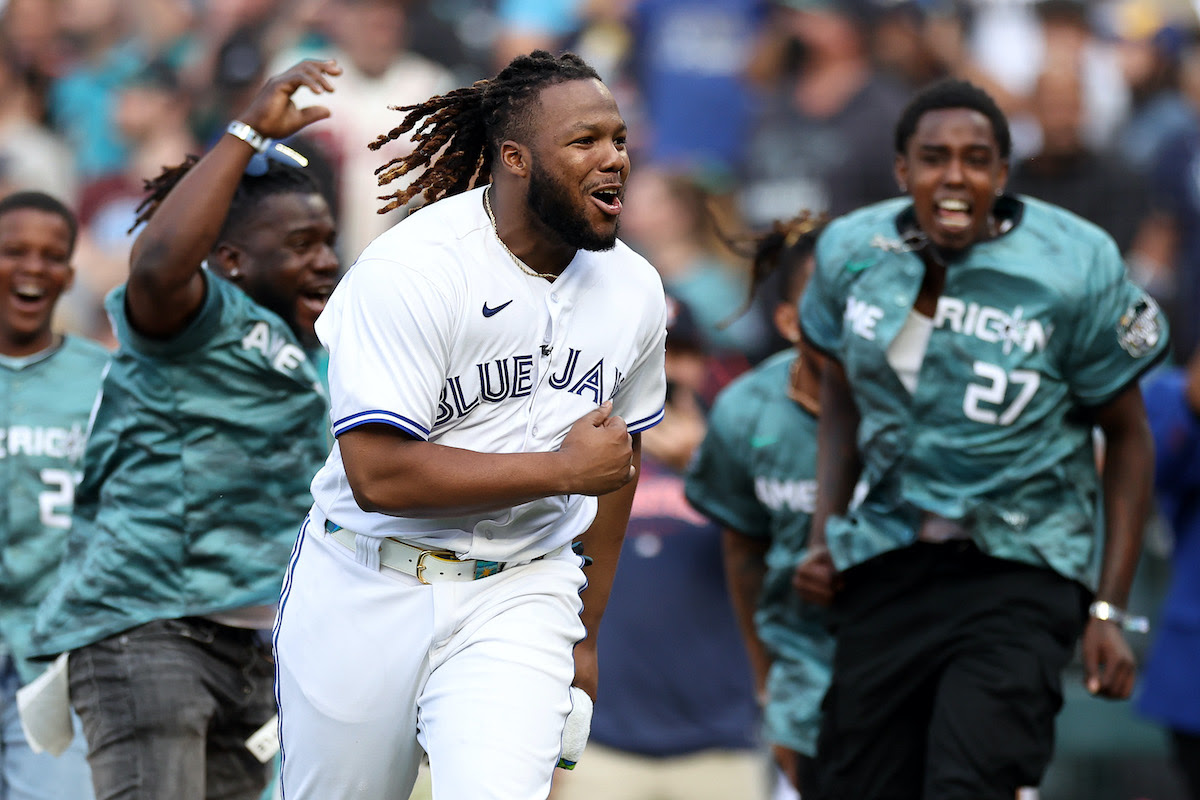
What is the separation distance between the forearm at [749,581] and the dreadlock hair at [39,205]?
2.77 m

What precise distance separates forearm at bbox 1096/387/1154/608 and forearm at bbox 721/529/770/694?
64.0 inches

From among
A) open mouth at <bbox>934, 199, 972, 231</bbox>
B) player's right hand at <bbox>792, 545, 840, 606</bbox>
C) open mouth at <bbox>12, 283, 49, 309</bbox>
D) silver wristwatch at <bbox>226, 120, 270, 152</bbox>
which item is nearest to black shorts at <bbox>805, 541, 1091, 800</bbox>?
player's right hand at <bbox>792, 545, 840, 606</bbox>

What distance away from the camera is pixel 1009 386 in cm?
549

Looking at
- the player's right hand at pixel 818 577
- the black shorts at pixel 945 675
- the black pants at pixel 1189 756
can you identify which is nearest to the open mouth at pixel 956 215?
the black shorts at pixel 945 675

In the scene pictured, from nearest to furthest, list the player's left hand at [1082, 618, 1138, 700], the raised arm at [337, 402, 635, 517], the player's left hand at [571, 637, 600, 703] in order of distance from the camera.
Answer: the raised arm at [337, 402, 635, 517], the player's left hand at [571, 637, 600, 703], the player's left hand at [1082, 618, 1138, 700]

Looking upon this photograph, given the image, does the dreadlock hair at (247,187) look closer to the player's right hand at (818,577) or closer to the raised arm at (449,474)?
the raised arm at (449,474)

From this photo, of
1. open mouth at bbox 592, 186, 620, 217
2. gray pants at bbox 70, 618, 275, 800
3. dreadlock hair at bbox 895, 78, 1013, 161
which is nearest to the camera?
open mouth at bbox 592, 186, 620, 217

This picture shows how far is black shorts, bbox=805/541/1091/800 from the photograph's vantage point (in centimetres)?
533

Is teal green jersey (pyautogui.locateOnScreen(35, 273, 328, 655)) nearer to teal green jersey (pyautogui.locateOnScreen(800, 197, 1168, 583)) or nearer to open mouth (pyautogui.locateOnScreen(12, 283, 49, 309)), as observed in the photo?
open mouth (pyautogui.locateOnScreen(12, 283, 49, 309))

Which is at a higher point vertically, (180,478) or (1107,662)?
(180,478)

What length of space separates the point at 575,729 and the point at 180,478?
61.0 inches

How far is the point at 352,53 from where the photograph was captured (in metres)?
10.8

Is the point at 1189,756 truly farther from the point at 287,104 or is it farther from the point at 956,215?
the point at 287,104

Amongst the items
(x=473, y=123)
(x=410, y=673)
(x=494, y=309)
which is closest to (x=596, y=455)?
(x=494, y=309)
